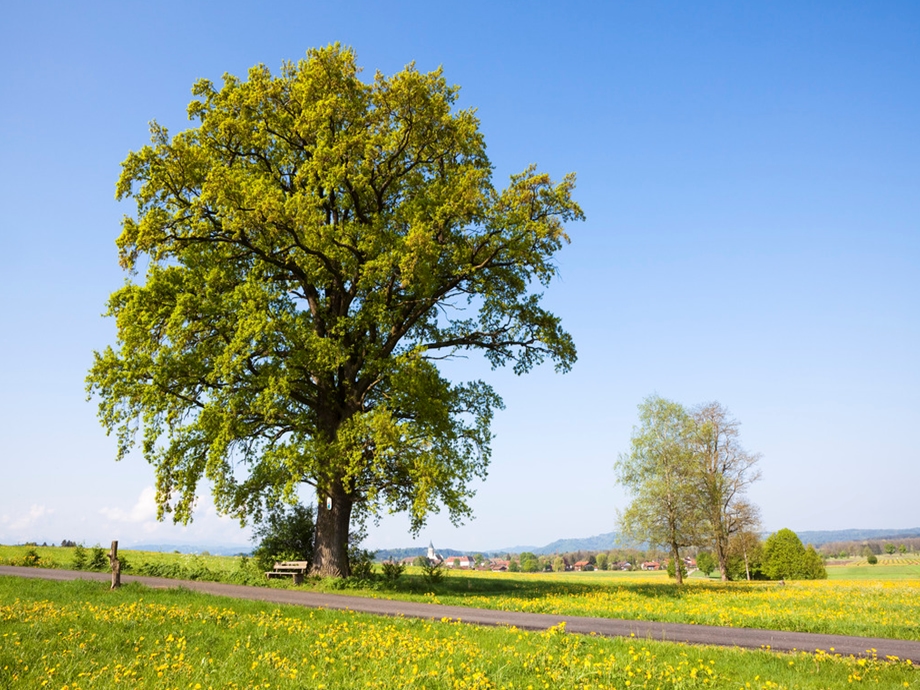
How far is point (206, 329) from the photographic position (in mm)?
23875

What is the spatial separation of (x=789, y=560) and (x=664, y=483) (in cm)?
2258

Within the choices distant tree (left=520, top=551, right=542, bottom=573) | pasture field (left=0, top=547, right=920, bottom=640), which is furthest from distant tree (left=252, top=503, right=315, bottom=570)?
distant tree (left=520, top=551, right=542, bottom=573)

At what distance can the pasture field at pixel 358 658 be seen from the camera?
8297 mm

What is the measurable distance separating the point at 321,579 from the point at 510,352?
1145 cm

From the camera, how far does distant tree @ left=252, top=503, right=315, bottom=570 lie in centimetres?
2730

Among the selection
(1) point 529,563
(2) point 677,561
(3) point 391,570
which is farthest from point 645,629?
(1) point 529,563

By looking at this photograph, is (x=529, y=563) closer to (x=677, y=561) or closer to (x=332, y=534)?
(x=677, y=561)

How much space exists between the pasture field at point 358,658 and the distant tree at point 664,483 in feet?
103

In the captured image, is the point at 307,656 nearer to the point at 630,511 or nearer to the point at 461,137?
the point at 461,137

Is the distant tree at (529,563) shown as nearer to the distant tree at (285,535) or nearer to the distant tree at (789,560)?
the distant tree at (789,560)

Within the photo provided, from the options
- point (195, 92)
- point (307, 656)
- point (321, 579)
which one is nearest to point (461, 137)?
point (195, 92)

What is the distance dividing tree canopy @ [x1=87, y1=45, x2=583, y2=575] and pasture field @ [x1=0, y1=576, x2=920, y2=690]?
32.7 feet

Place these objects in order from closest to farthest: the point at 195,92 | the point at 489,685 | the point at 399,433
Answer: the point at 489,685 < the point at 399,433 < the point at 195,92

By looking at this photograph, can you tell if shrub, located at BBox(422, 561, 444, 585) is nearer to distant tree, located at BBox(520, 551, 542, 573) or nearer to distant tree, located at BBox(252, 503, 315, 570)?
distant tree, located at BBox(252, 503, 315, 570)
